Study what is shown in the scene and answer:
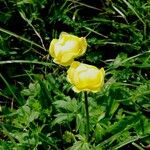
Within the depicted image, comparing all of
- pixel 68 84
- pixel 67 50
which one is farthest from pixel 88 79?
pixel 68 84

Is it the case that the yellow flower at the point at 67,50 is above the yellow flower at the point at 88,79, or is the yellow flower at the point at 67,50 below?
above

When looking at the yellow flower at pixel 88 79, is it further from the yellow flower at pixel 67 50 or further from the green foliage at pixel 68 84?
the green foliage at pixel 68 84

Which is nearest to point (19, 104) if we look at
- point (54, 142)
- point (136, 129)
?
point (54, 142)

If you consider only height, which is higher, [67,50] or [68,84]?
[67,50]

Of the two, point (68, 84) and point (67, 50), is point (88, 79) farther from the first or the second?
point (68, 84)

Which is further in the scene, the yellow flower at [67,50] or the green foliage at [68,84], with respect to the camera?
the green foliage at [68,84]

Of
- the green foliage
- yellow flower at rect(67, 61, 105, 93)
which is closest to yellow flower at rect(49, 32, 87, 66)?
yellow flower at rect(67, 61, 105, 93)

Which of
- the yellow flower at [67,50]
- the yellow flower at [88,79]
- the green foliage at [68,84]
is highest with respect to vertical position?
the yellow flower at [67,50]

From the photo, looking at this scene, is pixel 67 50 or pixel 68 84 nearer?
pixel 67 50

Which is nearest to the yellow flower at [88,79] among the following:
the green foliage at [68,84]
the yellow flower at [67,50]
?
the yellow flower at [67,50]
